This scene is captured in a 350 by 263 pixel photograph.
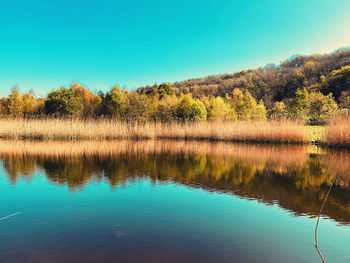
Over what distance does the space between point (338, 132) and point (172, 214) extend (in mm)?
9863

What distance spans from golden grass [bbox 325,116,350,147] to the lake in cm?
436

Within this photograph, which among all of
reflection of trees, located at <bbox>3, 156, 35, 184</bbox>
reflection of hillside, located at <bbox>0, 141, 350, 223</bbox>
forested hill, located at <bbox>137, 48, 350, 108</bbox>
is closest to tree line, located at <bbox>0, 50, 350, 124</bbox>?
forested hill, located at <bbox>137, 48, 350, 108</bbox>

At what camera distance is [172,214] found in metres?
3.45

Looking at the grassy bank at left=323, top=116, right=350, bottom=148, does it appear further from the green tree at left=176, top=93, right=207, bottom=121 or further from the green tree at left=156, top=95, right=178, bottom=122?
the green tree at left=156, top=95, right=178, bottom=122

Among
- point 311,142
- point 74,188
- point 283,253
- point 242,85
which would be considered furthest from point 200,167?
point 242,85

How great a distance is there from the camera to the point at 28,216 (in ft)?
10.9

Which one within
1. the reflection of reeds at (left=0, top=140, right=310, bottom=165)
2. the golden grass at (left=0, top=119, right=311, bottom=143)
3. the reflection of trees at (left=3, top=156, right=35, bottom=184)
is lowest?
the reflection of reeds at (left=0, top=140, right=310, bottom=165)

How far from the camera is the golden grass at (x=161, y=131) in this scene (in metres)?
13.0

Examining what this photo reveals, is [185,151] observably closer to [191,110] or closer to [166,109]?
[191,110]

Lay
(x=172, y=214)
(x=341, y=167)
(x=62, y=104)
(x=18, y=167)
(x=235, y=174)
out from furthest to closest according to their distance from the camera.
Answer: (x=62, y=104)
(x=18, y=167)
(x=341, y=167)
(x=235, y=174)
(x=172, y=214)

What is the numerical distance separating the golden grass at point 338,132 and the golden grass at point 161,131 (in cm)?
161

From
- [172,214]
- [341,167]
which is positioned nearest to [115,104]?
[341,167]

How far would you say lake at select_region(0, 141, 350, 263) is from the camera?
7.99 feet

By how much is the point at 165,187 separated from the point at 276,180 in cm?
245
